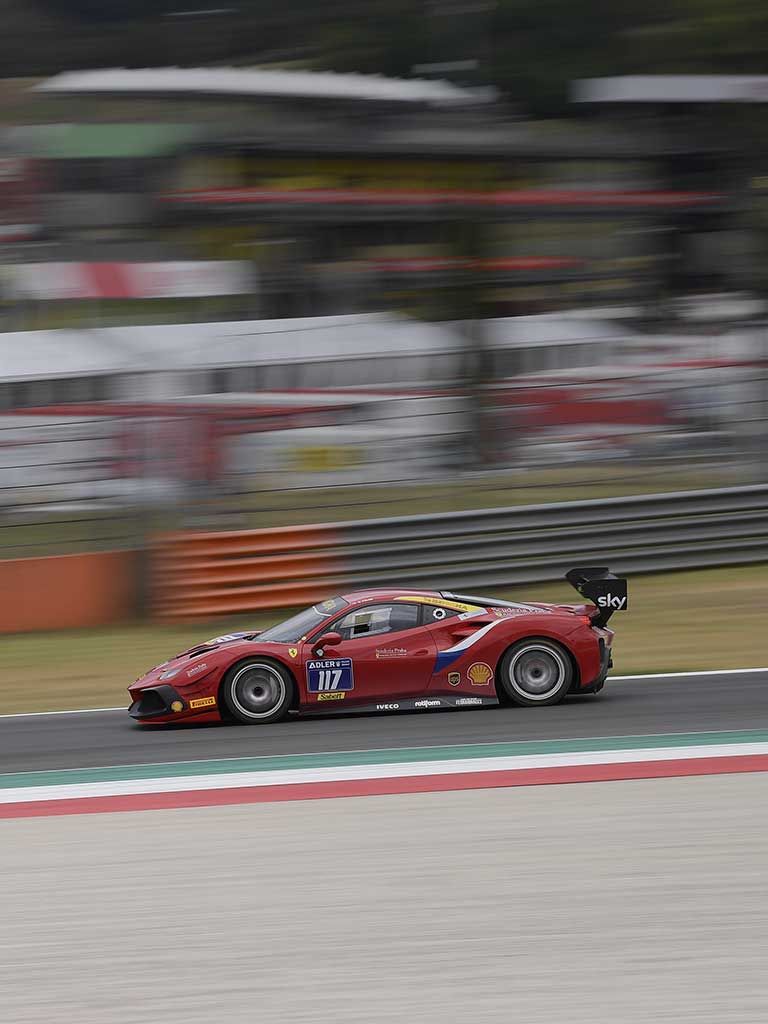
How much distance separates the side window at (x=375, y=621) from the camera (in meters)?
8.64

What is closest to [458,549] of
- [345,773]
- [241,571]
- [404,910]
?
[241,571]

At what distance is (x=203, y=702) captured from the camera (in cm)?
869

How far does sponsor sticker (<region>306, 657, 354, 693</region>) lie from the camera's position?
8617mm

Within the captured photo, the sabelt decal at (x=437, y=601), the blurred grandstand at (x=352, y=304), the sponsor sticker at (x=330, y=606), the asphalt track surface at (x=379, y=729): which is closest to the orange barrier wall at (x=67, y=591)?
the blurred grandstand at (x=352, y=304)

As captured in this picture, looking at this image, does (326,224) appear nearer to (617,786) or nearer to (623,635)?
(623,635)

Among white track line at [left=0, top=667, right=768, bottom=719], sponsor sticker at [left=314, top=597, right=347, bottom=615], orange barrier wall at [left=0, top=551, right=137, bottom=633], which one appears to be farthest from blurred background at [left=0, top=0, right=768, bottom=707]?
sponsor sticker at [left=314, top=597, right=347, bottom=615]

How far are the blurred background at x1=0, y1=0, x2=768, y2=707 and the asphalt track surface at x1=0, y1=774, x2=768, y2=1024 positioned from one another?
4886 mm

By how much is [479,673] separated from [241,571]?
549cm

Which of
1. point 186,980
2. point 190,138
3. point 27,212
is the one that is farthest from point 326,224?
point 186,980

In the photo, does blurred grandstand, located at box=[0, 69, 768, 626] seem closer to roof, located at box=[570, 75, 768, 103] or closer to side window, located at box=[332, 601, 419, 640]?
roof, located at box=[570, 75, 768, 103]

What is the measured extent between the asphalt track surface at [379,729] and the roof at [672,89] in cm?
2092

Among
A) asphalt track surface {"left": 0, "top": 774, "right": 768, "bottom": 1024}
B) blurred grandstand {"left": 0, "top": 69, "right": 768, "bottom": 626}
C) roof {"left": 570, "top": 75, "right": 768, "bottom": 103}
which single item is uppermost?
roof {"left": 570, "top": 75, "right": 768, "bottom": 103}

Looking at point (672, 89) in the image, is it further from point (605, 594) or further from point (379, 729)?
point (379, 729)

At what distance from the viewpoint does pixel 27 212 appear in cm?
3269
